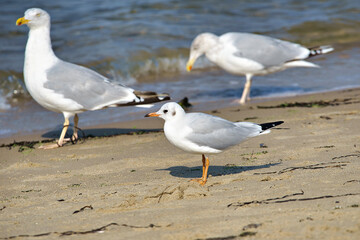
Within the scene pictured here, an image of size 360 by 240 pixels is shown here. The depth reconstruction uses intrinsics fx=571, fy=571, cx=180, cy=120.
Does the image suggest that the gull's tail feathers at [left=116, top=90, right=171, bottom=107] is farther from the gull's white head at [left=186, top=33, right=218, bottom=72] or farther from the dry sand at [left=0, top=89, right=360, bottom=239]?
the gull's white head at [left=186, top=33, right=218, bottom=72]

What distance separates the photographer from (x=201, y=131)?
4633 millimetres

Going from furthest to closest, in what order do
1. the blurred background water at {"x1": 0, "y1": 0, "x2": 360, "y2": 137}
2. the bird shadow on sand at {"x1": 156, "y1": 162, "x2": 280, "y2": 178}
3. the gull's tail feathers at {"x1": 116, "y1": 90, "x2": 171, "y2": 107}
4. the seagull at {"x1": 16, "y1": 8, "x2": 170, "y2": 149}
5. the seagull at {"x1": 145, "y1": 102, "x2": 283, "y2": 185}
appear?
the blurred background water at {"x1": 0, "y1": 0, "x2": 360, "y2": 137}, the gull's tail feathers at {"x1": 116, "y1": 90, "x2": 171, "y2": 107}, the seagull at {"x1": 16, "y1": 8, "x2": 170, "y2": 149}, the bird shadow on sand at {"x1": 156, "y1": 162, "x2": 280, "y2": 178}, the seagull at {"x1": 145, "y1": 102, "x2": 283, "y2": 185}

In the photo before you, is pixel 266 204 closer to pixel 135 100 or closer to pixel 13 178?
pixel 13 178

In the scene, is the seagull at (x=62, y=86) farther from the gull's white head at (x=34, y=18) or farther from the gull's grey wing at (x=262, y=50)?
the gull's grey wing at (x=262, y=50)

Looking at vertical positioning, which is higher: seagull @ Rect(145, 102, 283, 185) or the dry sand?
seagull @ Rect(145, 102, 283, 185)

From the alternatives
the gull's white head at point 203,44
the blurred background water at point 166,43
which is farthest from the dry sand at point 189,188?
the gull's white head at point 203,44

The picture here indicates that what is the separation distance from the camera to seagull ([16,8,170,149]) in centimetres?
673

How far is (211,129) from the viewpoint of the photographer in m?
4.72

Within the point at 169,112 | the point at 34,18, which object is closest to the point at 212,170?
the point at 169,112

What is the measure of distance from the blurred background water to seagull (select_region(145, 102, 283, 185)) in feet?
11.0

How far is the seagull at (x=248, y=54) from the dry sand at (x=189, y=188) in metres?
2.25

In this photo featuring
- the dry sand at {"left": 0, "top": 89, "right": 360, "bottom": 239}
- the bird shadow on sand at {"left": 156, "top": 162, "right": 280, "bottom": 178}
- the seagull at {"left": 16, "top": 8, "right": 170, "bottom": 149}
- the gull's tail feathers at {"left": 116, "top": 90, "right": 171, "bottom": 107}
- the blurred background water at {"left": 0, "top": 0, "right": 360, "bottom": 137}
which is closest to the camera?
the dry sand at {"left": 0, "top": 89, "right": 360, "bottom": 239}

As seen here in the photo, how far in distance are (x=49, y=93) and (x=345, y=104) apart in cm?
377

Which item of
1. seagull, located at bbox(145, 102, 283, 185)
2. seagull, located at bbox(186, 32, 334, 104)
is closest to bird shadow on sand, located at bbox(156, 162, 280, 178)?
seagull, located at bbox(145, 102, 283, 185)
